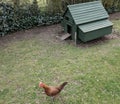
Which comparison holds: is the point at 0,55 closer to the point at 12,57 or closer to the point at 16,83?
the point at 12,57

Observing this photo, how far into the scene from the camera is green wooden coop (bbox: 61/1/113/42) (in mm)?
5789

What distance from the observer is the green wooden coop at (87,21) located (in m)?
5.79

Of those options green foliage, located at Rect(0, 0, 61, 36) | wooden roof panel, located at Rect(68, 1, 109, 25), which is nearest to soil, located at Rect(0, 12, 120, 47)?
green foliage, located at Rect(0, 0, 61, 36)

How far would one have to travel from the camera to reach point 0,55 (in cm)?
557

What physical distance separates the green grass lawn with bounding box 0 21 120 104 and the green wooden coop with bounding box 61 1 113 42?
0.35 metres

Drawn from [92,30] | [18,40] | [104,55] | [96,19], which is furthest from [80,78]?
[18,40]

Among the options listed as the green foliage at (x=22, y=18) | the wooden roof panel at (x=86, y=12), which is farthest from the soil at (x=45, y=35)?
the wooden roof panel at (x=86, y=12)

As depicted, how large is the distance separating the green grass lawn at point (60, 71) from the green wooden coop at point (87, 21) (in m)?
0.35

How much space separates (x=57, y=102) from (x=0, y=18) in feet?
12.9

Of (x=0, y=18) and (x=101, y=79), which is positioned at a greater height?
(x=0, y=18)

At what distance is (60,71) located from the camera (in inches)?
188

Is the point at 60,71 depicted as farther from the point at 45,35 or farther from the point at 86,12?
the point at 45,35

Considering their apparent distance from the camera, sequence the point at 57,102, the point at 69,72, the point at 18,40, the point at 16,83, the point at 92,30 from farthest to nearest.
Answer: the point at 18,40, the point at 92,30, the point at 69,72, the point at 16,83, the point at 57,102

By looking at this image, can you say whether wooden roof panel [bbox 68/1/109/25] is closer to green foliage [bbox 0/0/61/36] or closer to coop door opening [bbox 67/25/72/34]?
coop door opening [bbox 67/25/72/34]
